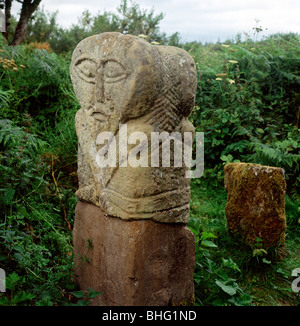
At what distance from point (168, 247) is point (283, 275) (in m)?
1.50

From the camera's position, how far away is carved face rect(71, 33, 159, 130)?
7.04 feet

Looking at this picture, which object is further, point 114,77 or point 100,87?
point 100,87

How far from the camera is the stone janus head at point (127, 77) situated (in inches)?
84.7

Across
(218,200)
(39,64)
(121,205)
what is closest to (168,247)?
(121,205)

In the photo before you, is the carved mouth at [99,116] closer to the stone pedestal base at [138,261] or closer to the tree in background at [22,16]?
the stone pedestal base at [138,261]

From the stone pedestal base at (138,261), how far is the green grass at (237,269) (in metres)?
0.29

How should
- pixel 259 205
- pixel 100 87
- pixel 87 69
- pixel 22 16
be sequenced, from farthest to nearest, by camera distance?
pixel 22 16
pixel 259 205
pixel 87 69
pixel 100 87

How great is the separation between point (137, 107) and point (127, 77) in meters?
0.18

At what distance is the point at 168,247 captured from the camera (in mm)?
2379

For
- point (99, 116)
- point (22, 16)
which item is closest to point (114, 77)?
point (99, 116)

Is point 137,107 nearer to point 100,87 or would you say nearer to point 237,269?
point 100,87

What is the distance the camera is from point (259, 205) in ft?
11.7

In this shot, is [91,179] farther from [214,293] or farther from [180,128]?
[214,293]

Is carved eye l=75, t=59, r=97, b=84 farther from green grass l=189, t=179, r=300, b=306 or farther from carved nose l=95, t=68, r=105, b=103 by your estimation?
green grass l=189, t=179, r=300, b=306
